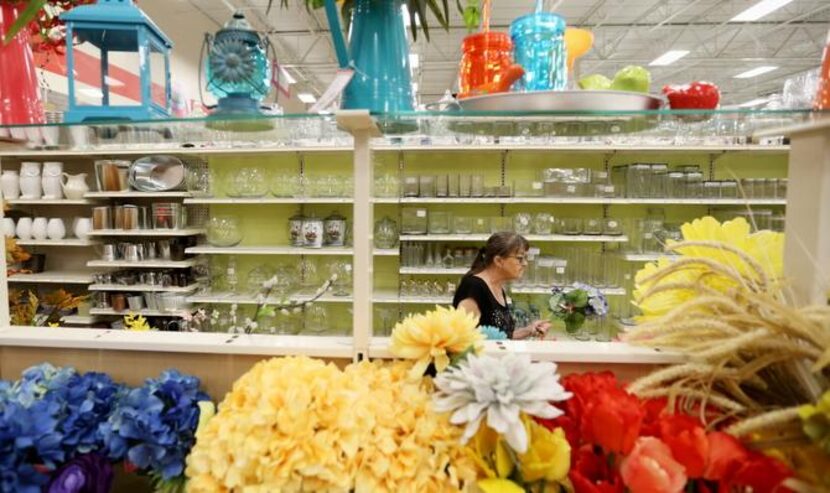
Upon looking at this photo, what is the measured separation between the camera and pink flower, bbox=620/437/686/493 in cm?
56

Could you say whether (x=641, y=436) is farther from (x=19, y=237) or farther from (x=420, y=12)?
(x=19, y=237)

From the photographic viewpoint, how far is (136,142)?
3.34 ft

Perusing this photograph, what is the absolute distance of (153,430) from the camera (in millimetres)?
711

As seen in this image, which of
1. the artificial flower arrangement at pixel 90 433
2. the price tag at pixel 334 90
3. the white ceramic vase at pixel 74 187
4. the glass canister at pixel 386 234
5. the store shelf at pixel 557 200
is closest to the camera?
the artificial flower arrangement at pixel 90 433

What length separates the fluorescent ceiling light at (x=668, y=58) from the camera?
9375 mm

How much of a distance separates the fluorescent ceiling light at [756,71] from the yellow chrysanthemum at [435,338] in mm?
12689

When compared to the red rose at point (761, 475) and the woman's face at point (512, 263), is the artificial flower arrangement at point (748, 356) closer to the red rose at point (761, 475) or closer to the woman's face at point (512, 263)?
the red rose at point (761, 475)

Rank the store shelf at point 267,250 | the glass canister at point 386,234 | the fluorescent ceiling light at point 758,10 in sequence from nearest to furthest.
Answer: the store shelf at point 267,250 → the glass canister at point 386,234 → the fluorescent ceiling light at point 758,10

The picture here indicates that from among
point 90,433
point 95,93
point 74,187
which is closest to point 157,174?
point 74,187

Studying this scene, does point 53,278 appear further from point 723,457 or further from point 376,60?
point 723,457

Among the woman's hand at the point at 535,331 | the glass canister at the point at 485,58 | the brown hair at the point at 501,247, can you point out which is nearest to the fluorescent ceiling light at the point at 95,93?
the glass canister at the point at 485,58

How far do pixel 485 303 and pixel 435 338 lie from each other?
1754 millimetres

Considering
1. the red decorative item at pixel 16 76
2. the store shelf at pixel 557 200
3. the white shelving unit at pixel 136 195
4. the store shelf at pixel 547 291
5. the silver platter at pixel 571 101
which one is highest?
the red decorative item at pixel 16 76

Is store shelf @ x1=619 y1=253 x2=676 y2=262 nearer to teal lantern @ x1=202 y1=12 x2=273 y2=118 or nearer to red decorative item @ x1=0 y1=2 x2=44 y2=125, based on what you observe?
teal lantern @ x1=202 y1=12 x2=273 y2=118
